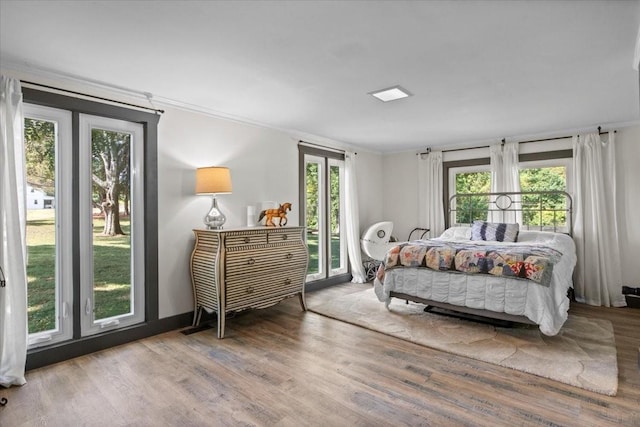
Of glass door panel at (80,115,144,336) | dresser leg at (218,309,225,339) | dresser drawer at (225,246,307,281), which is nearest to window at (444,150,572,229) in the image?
dresser drawer at (225,246,307,281)

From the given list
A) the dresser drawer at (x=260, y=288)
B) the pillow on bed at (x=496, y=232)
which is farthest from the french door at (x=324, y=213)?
the pillow on bed at (x=496, y=232)

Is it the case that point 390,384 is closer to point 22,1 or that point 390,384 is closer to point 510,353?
point 510,353

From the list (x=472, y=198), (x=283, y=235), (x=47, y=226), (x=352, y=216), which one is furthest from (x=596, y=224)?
(x=47, y=226)

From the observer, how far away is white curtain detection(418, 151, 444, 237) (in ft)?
19.3

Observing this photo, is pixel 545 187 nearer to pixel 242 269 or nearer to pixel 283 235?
pixel 283 235

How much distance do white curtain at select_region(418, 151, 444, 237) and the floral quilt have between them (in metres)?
1.84

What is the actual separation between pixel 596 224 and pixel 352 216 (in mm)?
3186

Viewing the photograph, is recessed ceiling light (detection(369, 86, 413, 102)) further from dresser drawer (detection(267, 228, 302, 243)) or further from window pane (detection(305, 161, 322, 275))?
window pane (detection(305, 161, 322, 275))

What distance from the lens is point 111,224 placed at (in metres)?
3.24

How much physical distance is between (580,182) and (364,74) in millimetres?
3597

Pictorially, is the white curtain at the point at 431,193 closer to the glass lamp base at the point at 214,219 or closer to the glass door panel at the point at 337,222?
the glass door panel at the point at 337,222

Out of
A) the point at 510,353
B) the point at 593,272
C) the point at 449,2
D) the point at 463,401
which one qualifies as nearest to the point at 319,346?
the point at 463,401

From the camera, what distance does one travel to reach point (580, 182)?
467cm

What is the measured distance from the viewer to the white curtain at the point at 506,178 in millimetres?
5145
